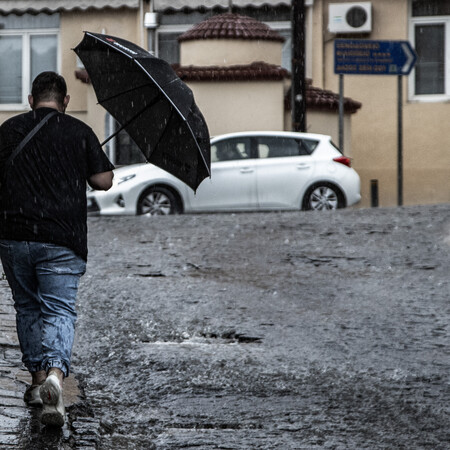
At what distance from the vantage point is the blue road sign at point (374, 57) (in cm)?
2003

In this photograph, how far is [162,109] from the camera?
636 cm

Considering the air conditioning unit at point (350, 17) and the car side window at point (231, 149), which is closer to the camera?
the car side window at point (231, 149)

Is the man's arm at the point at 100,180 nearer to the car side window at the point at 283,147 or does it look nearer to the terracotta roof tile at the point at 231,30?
the car side window at the point at 283,147

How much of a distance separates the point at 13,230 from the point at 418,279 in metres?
5.59

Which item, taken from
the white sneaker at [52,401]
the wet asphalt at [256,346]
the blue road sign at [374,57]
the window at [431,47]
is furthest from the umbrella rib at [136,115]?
Result: the window at [431,47]

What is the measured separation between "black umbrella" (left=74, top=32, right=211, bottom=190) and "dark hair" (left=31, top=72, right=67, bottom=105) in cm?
71

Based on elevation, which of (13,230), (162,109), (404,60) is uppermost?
(404,60)

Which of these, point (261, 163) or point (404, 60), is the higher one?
point (404, 60)

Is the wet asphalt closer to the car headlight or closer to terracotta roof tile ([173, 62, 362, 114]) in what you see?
the car headlight

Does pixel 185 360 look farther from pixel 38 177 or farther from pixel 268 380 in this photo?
pixel 38 177

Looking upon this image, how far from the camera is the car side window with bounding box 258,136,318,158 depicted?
18.4m

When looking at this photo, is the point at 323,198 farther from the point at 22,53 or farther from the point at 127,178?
the point at 22,53

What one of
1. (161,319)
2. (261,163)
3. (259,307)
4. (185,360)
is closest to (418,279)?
(259,307)

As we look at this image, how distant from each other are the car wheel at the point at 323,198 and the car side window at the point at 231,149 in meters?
1.20
